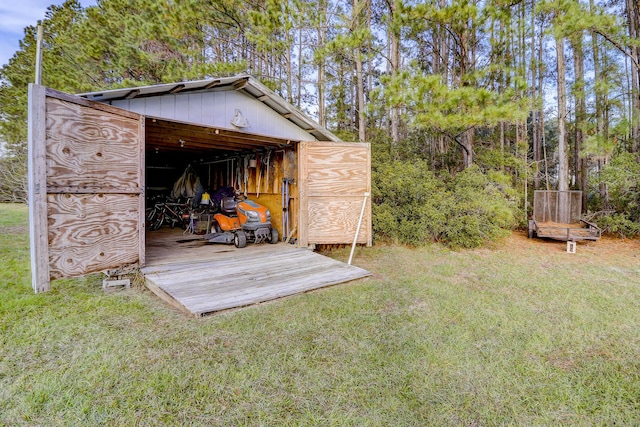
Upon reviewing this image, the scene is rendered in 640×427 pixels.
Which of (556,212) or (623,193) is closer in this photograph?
(623,193)

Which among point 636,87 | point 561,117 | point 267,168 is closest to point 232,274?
point 267,168

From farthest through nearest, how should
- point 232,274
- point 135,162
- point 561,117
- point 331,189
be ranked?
1. point 561,117
2. point 331,189
3. point 232,274
4. point 135,162

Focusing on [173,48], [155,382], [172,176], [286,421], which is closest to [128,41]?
[173,48]

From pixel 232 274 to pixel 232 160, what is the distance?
4987 millimetres

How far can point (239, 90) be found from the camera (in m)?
4.58

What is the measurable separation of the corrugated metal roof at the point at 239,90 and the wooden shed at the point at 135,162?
0.02m

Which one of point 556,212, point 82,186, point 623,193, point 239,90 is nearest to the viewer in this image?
point 82,186

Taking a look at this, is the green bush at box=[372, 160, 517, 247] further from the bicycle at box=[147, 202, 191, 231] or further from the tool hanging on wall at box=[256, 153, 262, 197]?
the bicycle at box=[147, 202, 191, 231]

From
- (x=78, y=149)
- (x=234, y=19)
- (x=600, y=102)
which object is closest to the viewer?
(x=78, y=149)

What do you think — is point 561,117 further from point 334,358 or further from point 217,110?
point 334,358

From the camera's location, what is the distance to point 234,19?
7906 millimetres

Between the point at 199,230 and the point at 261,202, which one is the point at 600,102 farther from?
the point at 199,230

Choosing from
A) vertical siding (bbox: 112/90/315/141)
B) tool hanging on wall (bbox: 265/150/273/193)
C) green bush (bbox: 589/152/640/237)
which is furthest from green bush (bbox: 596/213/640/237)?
tool hanging on wall (bbox: 265/150/273/193)

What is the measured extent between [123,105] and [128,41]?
6.60 meters
